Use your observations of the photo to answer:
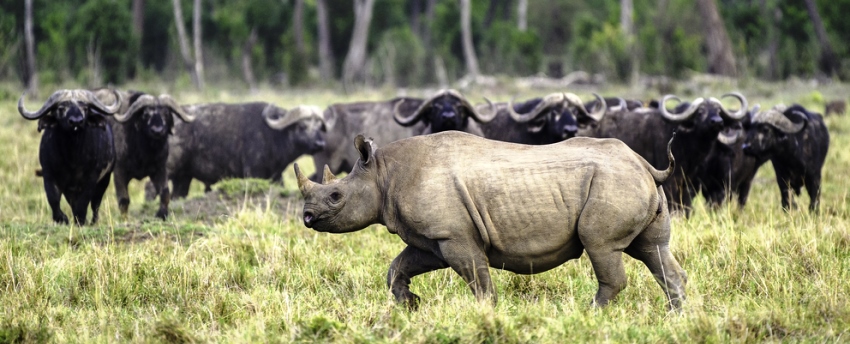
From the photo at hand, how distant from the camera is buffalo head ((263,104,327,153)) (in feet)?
53.5

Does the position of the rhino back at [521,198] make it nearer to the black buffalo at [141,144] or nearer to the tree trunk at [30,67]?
the black buffalo at [141,144]

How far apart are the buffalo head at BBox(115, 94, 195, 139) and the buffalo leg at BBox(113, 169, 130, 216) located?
2.06 ft

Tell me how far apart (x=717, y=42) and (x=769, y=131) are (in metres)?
24.9

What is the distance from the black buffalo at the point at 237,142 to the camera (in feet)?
52.4

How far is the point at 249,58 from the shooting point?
46.2 metres

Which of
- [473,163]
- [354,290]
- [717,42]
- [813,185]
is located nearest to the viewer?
[473,163]

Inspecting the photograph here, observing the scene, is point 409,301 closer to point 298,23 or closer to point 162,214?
point 162,214

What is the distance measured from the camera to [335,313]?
6.70m

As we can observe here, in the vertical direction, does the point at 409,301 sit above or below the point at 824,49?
below

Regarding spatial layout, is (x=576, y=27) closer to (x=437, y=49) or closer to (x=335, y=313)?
(x=437, y=49)

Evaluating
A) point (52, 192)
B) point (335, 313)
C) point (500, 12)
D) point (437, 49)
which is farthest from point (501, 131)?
point (500, 12)

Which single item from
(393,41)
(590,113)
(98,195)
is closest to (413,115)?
(590,113)

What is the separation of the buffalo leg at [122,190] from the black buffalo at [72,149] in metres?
1.31

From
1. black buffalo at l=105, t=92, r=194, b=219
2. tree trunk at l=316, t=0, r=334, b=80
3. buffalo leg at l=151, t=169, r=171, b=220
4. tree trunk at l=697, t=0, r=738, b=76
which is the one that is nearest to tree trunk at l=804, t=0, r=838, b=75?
tree trunk at l=697, t=0, r=738, b=76
